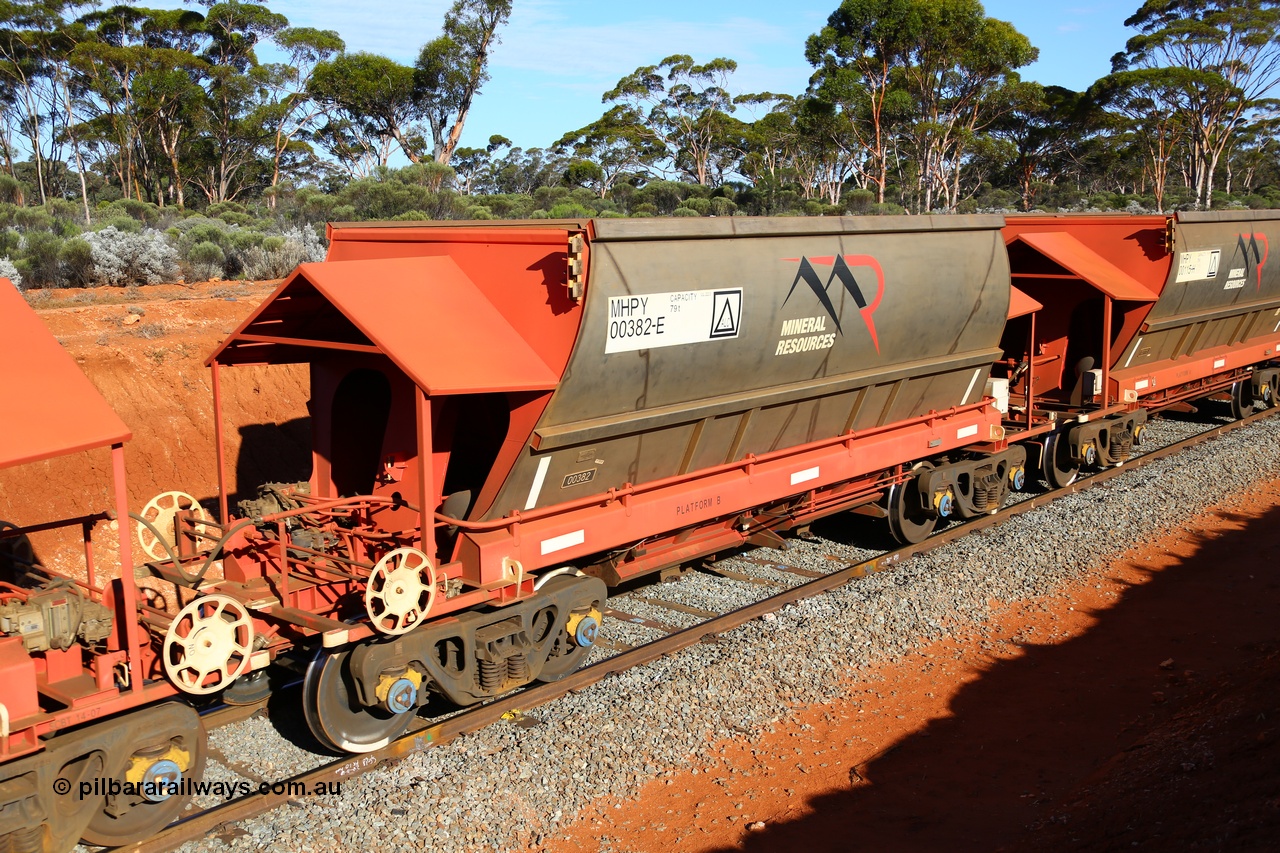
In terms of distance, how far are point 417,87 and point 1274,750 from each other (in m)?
42.0

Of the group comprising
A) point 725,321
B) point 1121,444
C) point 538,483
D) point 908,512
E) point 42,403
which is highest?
point 725,321

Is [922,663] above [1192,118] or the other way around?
the other way around

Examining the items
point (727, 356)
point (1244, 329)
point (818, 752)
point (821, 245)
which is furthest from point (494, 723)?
point (1244, 329)

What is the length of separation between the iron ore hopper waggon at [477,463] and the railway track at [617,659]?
0.20 meters

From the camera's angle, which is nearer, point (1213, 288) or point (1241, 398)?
point (1213, 288)

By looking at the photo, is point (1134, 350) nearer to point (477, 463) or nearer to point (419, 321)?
point (477, 463)

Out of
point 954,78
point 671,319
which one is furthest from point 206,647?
point 954,78

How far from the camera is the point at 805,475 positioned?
32.0 ft

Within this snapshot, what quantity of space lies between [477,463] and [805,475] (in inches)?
126

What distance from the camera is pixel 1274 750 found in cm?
561

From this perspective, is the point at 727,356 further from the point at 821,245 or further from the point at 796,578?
the point at 796,578

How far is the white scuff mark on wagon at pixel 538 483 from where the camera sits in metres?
7.38

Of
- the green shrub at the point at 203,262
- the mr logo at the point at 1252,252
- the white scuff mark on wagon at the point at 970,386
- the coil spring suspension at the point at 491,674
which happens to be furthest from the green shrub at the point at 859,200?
the coil spring suspension at the point at 491,674

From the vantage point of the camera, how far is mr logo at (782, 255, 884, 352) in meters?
8.85
